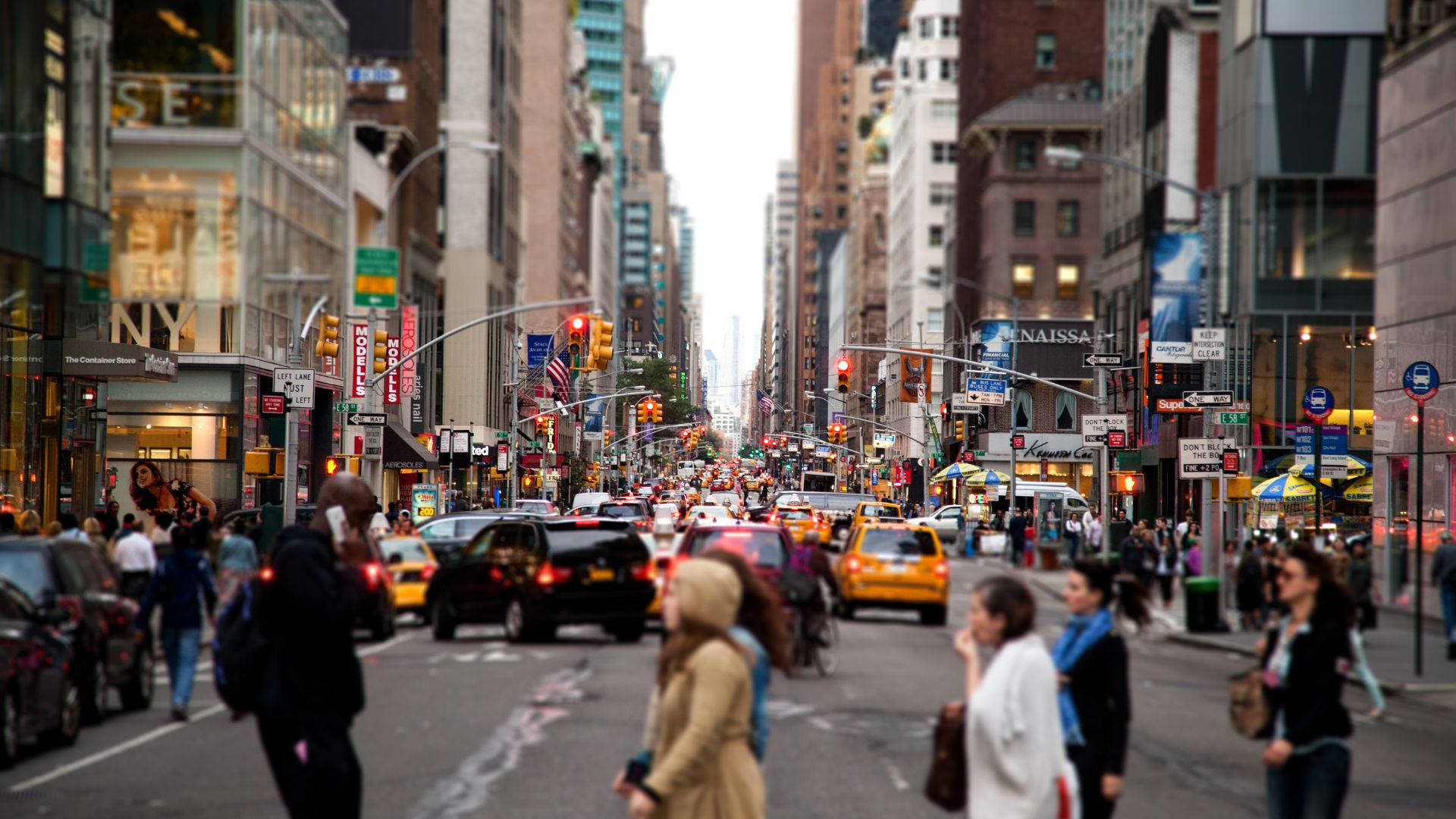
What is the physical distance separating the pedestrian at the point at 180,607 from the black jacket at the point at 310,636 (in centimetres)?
896

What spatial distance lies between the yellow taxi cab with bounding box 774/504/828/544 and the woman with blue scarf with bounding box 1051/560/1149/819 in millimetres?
32996

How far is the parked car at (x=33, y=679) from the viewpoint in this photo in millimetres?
13992

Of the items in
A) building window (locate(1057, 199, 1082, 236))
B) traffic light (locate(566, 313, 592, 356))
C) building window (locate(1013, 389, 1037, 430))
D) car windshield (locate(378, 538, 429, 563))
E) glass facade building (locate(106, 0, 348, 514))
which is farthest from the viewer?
building window (locate(1057, 199, 1082, 236))

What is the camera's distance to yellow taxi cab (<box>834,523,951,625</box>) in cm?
2664

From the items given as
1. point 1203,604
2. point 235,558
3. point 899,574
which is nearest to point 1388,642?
point 1203,604

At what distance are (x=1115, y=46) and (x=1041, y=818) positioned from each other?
239 ft

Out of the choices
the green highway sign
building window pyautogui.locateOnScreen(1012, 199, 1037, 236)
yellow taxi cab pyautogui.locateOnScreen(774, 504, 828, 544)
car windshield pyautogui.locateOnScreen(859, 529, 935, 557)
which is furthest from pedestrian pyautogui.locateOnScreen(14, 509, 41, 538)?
building window pyautogui.locateOnScreen(1012, 199, 1037, 236)

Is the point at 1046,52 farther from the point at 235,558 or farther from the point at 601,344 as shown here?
the point at 235,558

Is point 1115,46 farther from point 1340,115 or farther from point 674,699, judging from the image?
point 674,699

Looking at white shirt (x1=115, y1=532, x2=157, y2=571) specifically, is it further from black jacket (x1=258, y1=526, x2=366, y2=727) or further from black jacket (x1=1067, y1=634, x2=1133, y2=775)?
black jacket (x1=1067, y1=634, x2=1133, y2=775)

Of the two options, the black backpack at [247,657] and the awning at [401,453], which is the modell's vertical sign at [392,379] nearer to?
the awning at [401,453]

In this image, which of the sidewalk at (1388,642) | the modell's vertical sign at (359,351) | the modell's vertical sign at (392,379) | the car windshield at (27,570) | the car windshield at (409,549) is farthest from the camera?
the modell's vertical sign at (392,379)

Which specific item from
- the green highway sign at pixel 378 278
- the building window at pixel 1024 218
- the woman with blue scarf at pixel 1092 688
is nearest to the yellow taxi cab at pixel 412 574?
the green highway sign at pixel 378 278

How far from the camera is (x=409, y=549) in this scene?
2727 centimetres
